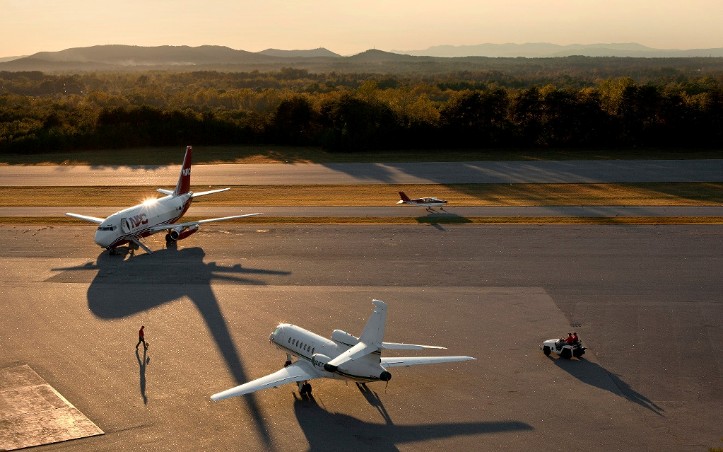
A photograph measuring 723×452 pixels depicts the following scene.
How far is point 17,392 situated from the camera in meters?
37.0

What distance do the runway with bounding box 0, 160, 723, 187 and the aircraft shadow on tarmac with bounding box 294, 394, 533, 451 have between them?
58.5m

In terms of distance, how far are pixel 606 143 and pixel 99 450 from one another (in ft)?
331

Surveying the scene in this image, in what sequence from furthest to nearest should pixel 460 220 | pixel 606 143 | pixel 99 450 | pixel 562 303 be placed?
pixel 606 143
pixel 460 220
pixel 562 303
pixel 99 450

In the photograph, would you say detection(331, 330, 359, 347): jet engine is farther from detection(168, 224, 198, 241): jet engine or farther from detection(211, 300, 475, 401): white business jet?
detection(168, 224, 198, 241): jet engine

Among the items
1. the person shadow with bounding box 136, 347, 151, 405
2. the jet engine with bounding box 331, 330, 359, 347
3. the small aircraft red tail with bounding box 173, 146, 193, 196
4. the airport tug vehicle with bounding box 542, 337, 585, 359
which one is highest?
the small aircraft red tail with bounding box 173, 146, 193, 196

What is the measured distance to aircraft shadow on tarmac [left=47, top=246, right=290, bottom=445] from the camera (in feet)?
156

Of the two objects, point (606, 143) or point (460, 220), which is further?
point (606, 143)

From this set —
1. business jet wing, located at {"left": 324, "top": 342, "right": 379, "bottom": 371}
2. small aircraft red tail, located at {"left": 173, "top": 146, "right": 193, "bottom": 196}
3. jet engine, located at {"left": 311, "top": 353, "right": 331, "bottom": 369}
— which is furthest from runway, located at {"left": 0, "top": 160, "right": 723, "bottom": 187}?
business jet wing, located at {"left": 324, "top": 342, "right": 379, "bottom": 371}

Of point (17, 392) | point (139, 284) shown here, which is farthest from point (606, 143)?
point (17, 392)

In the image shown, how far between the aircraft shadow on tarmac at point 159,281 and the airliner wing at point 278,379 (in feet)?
18.9

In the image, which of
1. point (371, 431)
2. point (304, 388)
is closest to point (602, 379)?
point (371, 431)

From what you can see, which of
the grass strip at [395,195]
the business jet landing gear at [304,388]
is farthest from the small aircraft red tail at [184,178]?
the business jet landing gear at [304,388]

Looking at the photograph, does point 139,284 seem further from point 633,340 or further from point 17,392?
point 633,340

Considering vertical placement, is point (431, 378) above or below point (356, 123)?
below
